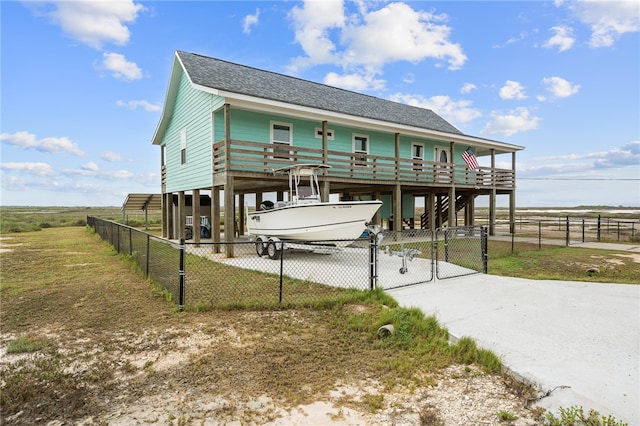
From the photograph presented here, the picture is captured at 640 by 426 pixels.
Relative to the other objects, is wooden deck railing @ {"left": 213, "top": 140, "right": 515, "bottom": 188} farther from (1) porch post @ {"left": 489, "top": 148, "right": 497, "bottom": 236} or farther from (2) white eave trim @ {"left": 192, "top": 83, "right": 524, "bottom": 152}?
(2) white eave trim @ {"left": 192, "top": 83, "right": 524, "bottom": 152}

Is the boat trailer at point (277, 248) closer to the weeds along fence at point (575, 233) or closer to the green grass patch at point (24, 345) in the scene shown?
the green grass patch at point (24, 345)

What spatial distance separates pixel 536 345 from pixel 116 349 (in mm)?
5206

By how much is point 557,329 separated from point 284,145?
1059 centimetres

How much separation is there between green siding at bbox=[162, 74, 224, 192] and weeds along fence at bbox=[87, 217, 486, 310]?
11.3 ft

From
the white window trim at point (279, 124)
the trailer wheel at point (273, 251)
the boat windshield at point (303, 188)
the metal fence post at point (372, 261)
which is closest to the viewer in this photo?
the metal fence post at point (372, 261)

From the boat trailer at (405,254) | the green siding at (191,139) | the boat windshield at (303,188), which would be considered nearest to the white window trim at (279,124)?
the boat windshield at (303,188)

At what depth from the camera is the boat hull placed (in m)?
10.4

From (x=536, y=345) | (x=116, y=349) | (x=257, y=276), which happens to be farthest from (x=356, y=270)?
(x=116, y=349)

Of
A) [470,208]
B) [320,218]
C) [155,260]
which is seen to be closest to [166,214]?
[155,260]

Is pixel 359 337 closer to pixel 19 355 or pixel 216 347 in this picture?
pixel 216 347

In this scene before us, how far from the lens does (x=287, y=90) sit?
54.9ft

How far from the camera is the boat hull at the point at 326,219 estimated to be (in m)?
10.4

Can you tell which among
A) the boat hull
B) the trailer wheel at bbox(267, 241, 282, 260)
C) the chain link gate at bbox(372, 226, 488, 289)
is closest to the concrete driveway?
the chain link gate at bbox(372, 226, 488, 289)

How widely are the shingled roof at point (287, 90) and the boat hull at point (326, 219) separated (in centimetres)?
461
